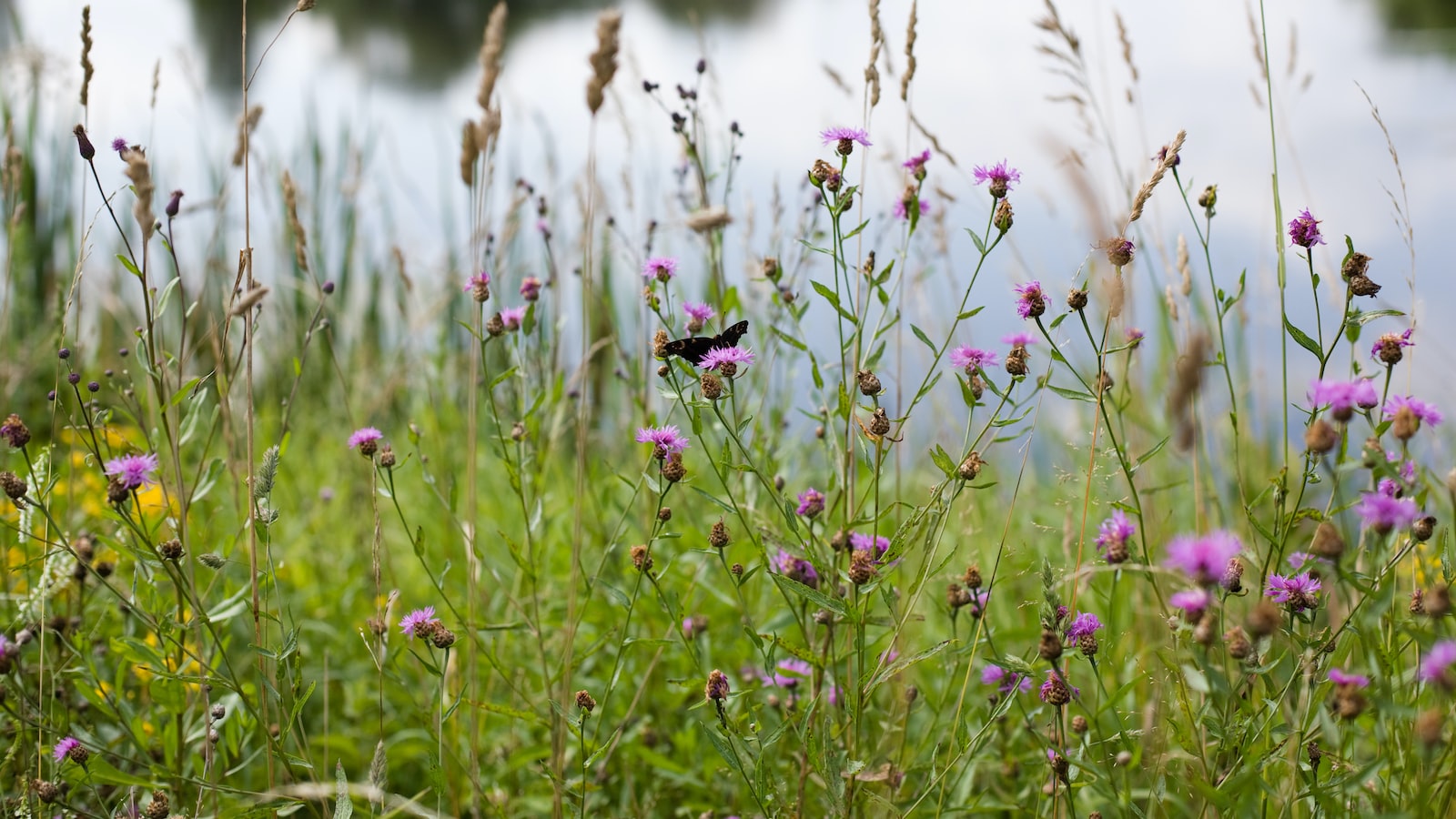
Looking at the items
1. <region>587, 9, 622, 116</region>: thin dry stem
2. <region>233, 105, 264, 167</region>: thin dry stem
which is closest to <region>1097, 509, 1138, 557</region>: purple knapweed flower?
<region>587, 9, 622, 116</region>: thin dry stem

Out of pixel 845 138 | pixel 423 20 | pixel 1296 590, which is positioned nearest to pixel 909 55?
pixel 845 138

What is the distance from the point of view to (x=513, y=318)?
1809mm

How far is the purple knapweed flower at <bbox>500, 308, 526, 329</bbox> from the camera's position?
1.79 meters

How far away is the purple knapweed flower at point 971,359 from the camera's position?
4.78 feet

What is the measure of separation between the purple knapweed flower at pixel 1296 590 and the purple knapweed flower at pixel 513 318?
4.01ft

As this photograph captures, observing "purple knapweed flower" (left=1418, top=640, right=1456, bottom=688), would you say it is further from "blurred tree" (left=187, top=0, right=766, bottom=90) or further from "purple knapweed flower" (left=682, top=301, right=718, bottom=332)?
"blurred tree" (left=187, top=0, right=766, bottom=90)

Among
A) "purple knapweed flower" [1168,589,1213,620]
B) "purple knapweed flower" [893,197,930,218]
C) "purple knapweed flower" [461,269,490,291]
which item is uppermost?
"purple knapweed flower" [893,197,930,218]

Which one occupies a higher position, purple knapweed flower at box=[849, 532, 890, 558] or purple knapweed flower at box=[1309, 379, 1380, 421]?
purple knapweed flower at box=[1309, 379, 1380, 421]

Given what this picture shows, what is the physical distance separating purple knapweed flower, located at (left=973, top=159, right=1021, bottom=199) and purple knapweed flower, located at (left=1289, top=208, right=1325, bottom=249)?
1.21 feet

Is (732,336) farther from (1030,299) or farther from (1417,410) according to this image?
(1417,410)

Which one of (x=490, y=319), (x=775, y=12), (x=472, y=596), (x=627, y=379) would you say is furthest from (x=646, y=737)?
(x=775, y=12)

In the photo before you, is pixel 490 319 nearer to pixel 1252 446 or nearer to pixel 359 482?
pixel 359 482

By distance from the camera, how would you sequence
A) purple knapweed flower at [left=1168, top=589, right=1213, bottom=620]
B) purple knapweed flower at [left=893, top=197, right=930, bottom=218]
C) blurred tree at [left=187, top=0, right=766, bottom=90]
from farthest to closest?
blurred tree at [left=187, top=0, right=766, bottom=90] → purple knapweed flower at [left=893, top=197, right=930, bottom=218] → purple knapweed flower at [left=1168, top=589, right=1213, bottom=620]

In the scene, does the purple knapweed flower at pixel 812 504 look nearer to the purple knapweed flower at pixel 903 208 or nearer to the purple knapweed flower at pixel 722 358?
the purple knapweed flower at pixel 722 358
